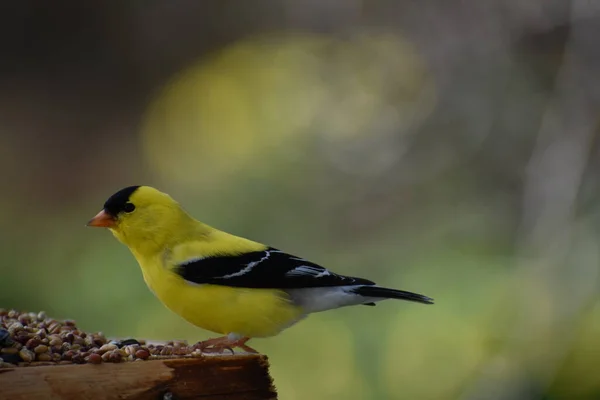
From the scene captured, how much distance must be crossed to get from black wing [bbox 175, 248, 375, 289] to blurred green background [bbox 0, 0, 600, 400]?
167 centimetres

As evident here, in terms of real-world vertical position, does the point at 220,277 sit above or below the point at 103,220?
below

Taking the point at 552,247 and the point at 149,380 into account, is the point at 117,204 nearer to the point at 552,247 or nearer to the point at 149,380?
the point at 149,380

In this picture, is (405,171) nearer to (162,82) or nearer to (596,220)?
(596,220)

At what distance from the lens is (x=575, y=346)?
398 cm

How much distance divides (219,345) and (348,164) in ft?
10.4

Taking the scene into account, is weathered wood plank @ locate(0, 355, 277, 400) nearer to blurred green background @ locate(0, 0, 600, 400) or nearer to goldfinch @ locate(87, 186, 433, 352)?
goldfinch @ locate(87, 186, 433, 352)

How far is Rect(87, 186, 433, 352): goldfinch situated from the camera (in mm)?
2238

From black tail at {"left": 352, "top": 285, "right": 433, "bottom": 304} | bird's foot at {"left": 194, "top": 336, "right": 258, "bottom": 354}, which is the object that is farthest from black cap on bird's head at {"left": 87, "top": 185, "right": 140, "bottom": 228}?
black tail at {"left": 352, "top": 285, "right": 433, "bottom": 304}

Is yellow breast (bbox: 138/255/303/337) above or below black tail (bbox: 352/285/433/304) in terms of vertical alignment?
below

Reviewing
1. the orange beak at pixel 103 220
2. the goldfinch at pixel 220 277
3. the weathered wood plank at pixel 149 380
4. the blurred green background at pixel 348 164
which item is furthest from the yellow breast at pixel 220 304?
the blurred green background at pixel 348 164

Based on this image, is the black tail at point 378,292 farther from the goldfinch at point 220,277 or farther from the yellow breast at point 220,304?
the yellow breast at point 220,304

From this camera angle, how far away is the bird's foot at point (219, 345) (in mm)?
2119

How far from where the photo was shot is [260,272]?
7.63ft

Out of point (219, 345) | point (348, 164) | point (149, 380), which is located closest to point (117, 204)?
point (219, 345)
